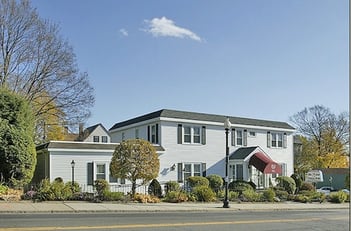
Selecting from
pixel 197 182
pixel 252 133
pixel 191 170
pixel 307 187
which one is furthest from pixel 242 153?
pixel 197 182

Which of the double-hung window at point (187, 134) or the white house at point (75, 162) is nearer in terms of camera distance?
the white house at point (75, 162)

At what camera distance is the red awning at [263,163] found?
1521 inches

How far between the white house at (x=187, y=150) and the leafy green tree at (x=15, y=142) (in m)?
5.92

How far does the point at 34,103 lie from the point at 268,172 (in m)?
20.5

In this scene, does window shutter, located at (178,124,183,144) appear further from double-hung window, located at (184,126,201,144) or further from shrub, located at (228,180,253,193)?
shrub, located at (228,180,253,193)

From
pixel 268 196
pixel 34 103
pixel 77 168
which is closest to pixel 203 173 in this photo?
pixel 268 196

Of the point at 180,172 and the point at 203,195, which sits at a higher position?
the point at 180,172

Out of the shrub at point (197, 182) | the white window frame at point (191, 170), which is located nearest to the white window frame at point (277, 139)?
the white window frame at point (191, 170)

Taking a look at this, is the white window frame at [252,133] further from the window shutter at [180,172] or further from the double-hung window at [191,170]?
the window shutter at [180,172]

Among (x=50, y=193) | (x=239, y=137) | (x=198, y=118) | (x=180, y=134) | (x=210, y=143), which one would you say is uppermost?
(x=198, y=118)

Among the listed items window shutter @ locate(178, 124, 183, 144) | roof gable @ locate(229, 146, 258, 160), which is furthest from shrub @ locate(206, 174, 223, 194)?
roof gable @ locate(229, 146, 258, 160)

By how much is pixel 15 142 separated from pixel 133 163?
6.83m

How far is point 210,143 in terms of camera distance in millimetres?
38438

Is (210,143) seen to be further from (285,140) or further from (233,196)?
(285,140)
